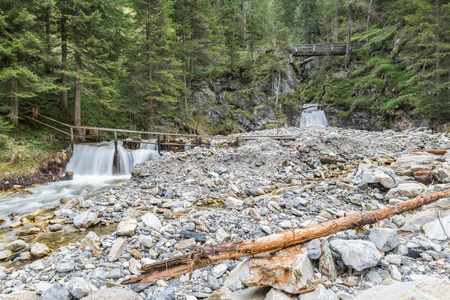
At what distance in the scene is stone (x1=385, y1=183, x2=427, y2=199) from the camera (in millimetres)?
5531

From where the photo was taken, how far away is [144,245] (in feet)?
12.2

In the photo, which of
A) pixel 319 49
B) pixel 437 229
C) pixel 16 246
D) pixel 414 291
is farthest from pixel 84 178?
pixel 319 49

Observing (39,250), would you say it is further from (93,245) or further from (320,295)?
(320,295)

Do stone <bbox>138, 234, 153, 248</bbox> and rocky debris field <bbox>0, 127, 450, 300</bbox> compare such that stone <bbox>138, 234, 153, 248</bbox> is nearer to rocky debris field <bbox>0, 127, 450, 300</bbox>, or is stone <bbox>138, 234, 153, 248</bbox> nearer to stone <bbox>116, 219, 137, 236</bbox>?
rocky debris field <bbox>0, 127, 450, 300</bbox>

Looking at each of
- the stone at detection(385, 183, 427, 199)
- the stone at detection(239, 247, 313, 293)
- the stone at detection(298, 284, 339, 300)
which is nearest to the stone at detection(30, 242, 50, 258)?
the stone at detection(239, 247, 313, 293)

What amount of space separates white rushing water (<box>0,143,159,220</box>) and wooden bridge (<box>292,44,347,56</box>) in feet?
76.2

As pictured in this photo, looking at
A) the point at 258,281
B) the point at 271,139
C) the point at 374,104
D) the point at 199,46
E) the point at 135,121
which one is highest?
the point at 199,46

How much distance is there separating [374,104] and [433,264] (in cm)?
2142

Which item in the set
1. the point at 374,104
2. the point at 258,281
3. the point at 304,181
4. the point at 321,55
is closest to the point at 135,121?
the point at 304,181

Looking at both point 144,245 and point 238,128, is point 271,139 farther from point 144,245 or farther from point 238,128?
point 144,245

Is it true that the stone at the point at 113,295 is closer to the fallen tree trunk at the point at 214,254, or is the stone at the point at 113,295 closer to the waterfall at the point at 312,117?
the fallen tree trunk at the point at 214,254

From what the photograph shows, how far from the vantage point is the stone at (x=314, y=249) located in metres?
2.60

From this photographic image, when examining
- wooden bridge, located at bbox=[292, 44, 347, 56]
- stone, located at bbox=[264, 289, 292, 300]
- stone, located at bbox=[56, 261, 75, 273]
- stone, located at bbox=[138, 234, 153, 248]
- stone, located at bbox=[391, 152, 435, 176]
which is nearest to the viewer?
stone, located at bbox=[264, 289, 292, 300]

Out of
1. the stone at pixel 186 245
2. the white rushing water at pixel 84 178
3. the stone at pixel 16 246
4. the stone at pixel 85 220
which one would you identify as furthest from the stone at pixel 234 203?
the white rushing water at pixel 84 178
